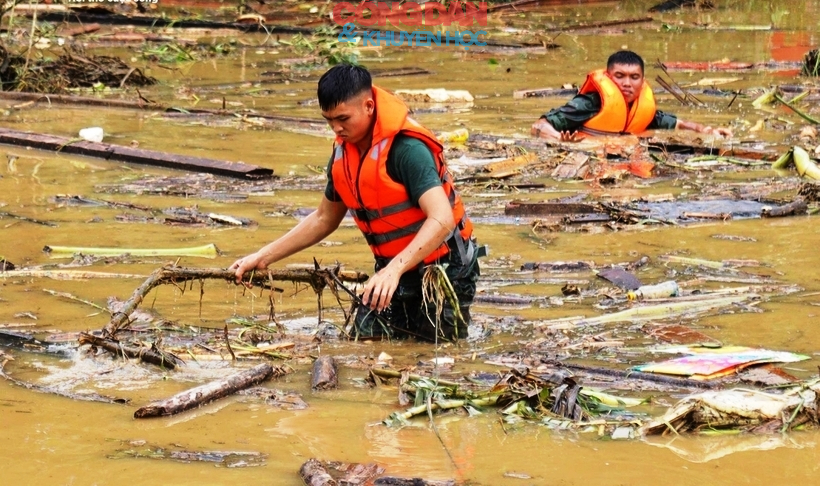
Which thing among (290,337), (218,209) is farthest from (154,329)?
(218,209)

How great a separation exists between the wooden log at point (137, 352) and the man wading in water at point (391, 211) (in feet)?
1.94

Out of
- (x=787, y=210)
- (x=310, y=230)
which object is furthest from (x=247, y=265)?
(x=787, y=210)

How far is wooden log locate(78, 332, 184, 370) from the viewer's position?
5242mm

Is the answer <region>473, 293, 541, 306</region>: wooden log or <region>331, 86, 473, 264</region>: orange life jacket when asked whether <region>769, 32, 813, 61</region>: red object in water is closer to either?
<region>473, 293, 541, 306</region>: wooden log

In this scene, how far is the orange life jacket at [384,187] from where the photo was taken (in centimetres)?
550

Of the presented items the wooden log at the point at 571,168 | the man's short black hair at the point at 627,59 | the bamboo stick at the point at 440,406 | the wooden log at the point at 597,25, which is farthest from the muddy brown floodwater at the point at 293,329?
the wooden log at the point at 597,25

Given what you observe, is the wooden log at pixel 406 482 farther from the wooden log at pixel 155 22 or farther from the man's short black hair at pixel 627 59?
the wooden log at pixel 155 22

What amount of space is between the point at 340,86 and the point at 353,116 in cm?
16

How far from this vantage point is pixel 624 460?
407 centimetres

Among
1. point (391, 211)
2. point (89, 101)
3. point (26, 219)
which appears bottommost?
point (26, 219)

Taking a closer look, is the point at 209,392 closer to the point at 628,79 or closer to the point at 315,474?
the point at 315,474

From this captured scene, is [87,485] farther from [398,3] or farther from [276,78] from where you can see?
[398,3]

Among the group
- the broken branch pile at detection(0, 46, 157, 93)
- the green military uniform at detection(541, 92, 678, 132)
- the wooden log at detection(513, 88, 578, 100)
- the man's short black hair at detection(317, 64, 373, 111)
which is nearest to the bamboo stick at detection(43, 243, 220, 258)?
the man's short black hair at detection(317, 64, 373, 111)

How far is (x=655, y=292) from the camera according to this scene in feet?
21.2
